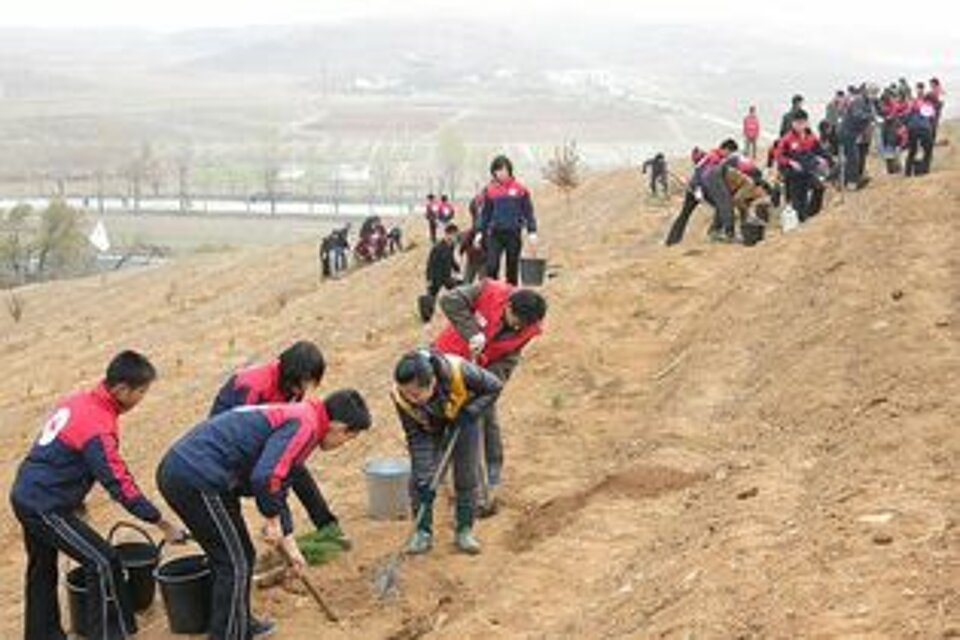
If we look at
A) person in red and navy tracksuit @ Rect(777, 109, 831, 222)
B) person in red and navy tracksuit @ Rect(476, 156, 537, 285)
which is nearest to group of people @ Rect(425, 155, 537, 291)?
person in red and navy tracksuit @ Rect(476, 156, 537, 285)

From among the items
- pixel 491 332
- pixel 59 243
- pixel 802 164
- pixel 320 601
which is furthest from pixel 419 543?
pixel 59 243

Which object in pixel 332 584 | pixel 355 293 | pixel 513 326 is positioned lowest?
pixel 355 293

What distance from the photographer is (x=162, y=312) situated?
31.1 metres

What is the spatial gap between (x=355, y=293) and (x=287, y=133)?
16408 centimetres

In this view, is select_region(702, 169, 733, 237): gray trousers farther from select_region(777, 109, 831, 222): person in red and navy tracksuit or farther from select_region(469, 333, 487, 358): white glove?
select_region(469, 333, 487, 358): white glove

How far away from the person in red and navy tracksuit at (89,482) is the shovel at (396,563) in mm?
1260

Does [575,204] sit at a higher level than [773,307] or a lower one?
lower

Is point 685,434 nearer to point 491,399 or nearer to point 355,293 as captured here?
point 491,399

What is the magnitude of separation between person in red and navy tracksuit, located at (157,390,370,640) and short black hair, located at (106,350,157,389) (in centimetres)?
48

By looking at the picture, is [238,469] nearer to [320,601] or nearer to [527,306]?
[320,601]

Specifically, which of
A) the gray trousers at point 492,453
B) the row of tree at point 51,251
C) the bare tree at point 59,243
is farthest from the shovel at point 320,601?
the bare tree at point 59,243

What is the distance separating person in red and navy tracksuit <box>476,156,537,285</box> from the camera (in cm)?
1303

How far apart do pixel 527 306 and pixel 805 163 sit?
33.6 ft

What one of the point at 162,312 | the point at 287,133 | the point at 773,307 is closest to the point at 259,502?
the point at 773,307
